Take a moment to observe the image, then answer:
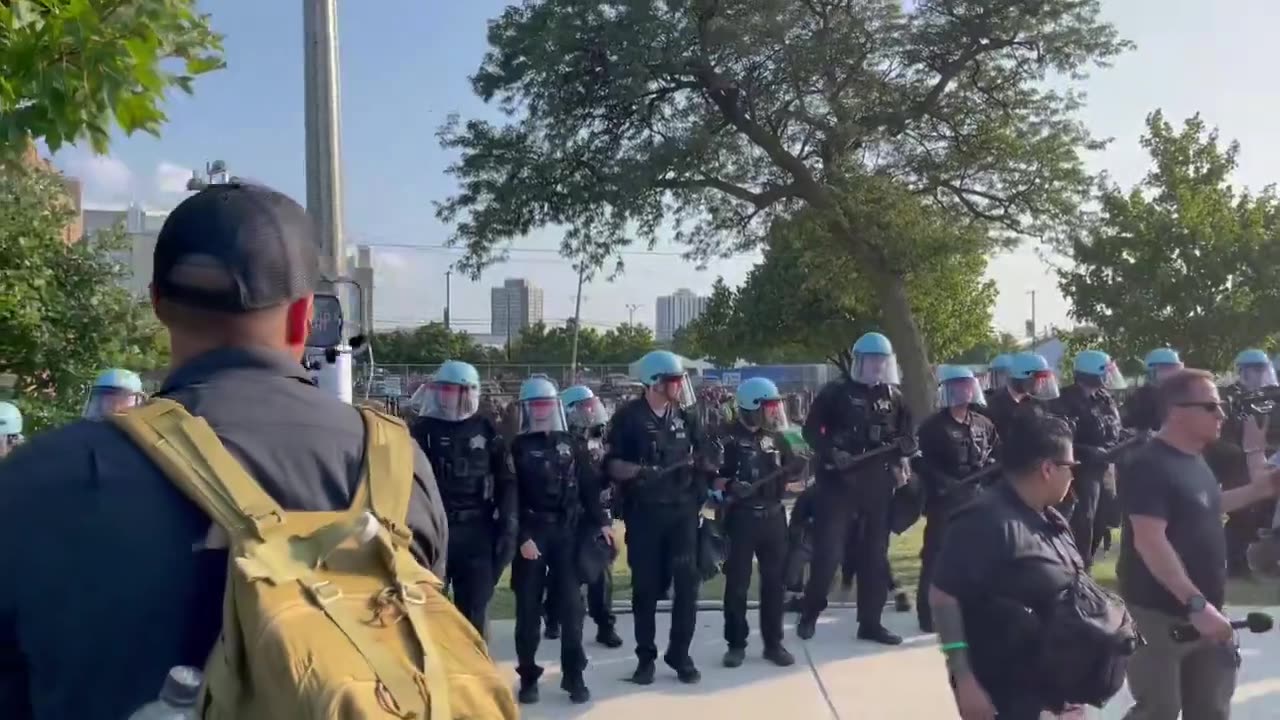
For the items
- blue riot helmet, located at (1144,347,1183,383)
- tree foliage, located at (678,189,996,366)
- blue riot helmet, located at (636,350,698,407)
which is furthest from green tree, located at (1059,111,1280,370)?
blue riot helmet, located at (636,350,698,407)

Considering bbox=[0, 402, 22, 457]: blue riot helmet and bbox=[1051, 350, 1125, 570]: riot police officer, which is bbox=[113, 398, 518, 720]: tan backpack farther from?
bbox=[1051, 350, 1125, 570]: riot police officer

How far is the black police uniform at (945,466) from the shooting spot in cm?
827

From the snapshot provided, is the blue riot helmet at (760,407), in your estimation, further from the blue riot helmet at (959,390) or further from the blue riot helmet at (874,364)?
the blue riot helmet at (959,390)

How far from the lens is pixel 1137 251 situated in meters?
A: 16.9

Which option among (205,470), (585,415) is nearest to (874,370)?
(585,415)

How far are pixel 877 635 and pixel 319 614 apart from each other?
7443 millimetres

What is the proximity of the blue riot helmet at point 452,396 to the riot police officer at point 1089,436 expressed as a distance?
5127 millimetres

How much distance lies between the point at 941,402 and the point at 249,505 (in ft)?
25.9

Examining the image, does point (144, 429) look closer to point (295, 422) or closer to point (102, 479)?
point (102, 479)

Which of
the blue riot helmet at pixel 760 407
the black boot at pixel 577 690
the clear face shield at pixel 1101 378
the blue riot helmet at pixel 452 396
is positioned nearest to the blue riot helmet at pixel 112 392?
the blue riot helmet at pixel 452 396

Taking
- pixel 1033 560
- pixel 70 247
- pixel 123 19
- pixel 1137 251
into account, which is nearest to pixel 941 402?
pixel 1033 560

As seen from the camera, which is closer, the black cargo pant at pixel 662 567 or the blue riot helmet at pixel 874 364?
the black cargo pant at pixel 662 567

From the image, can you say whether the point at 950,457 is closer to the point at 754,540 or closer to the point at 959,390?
the point at 959,390

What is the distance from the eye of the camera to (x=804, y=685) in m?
7.25
